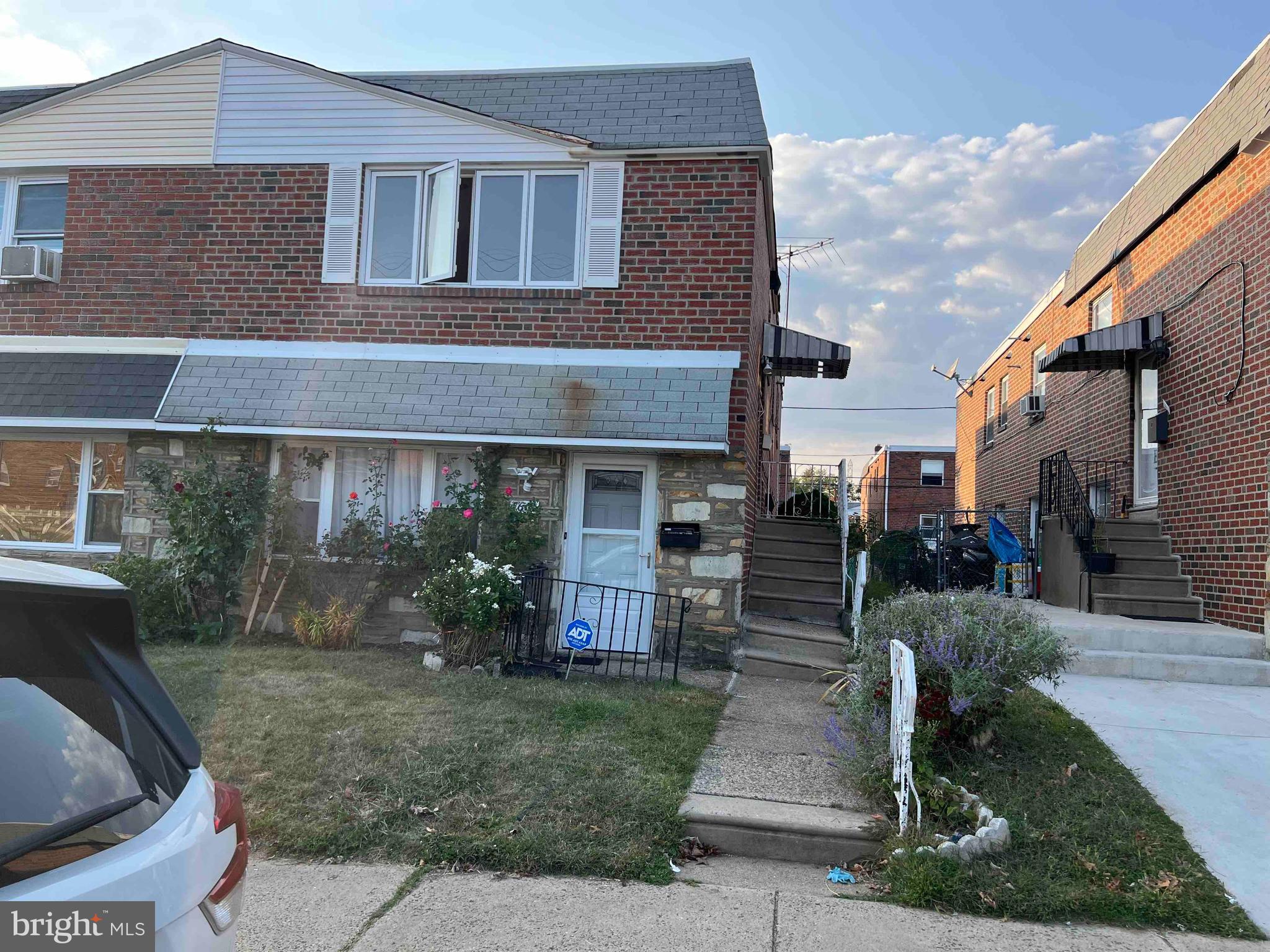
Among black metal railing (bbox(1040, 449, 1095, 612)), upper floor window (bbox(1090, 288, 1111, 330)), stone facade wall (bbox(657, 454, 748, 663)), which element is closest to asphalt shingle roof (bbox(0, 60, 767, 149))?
stone facade wall (bbox(657, 454, 748, 663))

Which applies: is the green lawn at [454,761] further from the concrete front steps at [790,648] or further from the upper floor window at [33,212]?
the upper floor window at [33,212]

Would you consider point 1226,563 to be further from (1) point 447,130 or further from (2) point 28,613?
(2) point 28,613

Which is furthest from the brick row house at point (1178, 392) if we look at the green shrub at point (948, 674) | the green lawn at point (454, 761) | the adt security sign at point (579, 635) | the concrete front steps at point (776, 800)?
the adt security sign at point (579, 635)

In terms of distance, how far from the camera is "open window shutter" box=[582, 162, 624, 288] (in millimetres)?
9688

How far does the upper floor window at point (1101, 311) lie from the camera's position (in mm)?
13484

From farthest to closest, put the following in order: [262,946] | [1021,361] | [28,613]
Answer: [1021,361] → [262,946] → [28,613]

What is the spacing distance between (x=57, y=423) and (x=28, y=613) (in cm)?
937

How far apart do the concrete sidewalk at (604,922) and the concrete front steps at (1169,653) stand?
4.93 metres

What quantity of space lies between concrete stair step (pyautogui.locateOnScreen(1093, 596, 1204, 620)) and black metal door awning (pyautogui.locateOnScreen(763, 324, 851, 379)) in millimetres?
3845

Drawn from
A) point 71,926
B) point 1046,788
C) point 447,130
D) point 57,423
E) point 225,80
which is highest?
point 225,80

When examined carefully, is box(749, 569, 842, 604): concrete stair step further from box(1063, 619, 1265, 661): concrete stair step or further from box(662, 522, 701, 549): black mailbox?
box(1063, 619, 1265, 661): concrete stair step

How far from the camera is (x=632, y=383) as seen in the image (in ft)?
30.6

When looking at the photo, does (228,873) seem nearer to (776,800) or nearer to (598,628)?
(776,800)

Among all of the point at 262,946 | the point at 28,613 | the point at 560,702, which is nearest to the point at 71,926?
the point at 28,613
